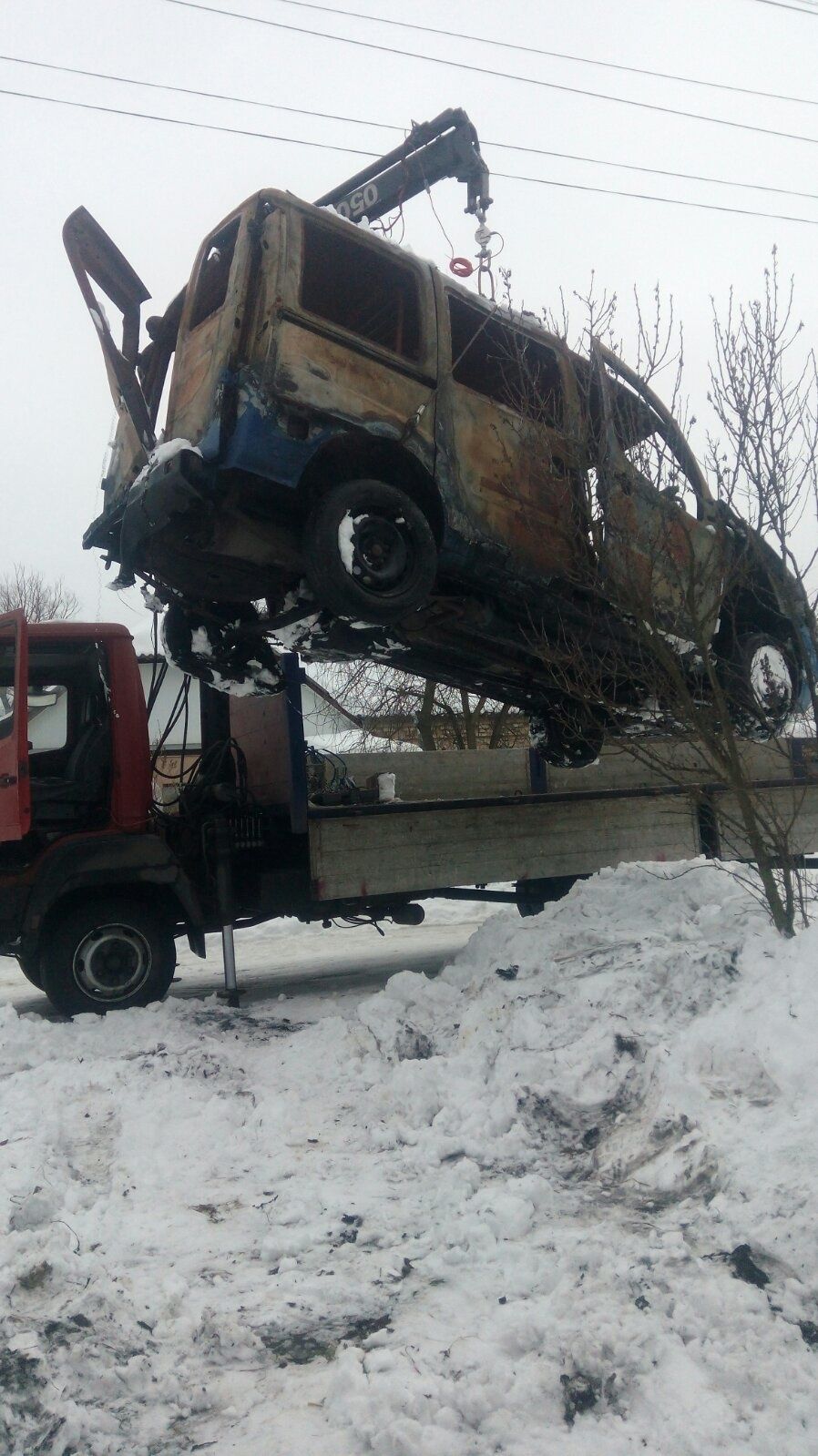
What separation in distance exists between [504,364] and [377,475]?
125 cm

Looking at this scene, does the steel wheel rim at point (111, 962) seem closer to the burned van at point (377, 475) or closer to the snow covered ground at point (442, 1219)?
the snow covered ground at point (442, 1219)

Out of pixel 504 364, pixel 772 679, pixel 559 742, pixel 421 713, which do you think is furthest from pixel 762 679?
pixel 421 713

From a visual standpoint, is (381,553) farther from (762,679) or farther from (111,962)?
(762,679)

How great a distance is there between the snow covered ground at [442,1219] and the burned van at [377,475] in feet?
6.47

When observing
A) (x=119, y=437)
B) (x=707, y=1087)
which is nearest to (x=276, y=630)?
(x=119, y=437)

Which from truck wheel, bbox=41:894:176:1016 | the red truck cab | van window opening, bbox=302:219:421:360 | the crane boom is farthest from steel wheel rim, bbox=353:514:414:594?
the crane boom

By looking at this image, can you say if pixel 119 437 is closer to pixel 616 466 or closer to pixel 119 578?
pixel 119 578

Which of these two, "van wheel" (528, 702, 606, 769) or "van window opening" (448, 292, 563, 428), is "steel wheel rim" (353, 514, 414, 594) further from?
"van wheel" (528, 702, 606, 769)

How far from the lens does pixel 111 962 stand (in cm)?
603

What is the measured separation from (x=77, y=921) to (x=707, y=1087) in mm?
3816

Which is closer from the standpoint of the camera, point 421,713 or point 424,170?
point 424,170

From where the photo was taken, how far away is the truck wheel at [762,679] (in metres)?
6.47

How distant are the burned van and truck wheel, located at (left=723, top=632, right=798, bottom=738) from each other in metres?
0.11

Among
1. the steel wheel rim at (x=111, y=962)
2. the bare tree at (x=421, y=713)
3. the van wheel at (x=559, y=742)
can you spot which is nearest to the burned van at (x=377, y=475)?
the van wheel at (x=559, y=742)
